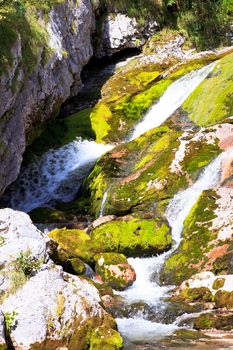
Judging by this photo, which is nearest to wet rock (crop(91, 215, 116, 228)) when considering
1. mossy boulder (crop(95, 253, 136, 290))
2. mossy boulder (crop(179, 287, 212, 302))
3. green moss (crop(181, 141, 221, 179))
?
mossy boulder (crop(95, 253, 136, 290))

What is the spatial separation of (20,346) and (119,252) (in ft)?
23.4

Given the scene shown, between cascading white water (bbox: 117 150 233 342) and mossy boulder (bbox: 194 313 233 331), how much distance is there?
1.98 feet

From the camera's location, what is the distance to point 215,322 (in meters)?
11.4

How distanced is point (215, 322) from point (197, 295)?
5.02 ft

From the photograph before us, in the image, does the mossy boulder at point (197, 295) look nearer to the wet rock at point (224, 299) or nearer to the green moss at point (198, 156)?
the wet rock at point (224, 299)

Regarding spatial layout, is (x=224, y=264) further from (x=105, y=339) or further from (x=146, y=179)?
(x=146, y=179)

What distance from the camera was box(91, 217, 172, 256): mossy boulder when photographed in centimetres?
1619

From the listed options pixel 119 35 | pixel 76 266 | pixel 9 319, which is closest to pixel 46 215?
pixel 76 266

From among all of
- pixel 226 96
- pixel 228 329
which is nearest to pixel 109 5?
pixel 226 96

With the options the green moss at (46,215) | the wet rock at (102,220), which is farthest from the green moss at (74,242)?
the green moss at (46,215)

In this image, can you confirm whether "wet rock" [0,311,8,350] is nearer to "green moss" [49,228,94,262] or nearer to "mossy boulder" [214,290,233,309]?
"mossy boulder" [214,290,233,309]

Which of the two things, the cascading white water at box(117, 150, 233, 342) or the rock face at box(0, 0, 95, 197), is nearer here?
the cascading white water at box(117, 150, 233, 342)

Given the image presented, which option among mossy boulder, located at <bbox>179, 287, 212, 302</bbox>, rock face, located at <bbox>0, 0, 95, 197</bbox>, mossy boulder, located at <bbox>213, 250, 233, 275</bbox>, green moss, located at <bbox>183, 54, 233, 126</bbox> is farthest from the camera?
green moss, located at <bbox>183, 54, 233, 126</bbox>

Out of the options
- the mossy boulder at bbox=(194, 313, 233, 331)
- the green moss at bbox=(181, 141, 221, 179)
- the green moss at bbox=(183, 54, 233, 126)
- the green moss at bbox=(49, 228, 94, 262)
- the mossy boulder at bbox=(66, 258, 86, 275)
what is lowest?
the mossy boulder at bbox=(194, 313, 233, 331)
